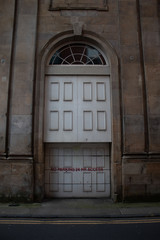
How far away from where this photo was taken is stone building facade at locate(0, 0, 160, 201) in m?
8.54

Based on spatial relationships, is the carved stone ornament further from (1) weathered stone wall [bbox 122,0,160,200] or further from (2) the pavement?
(2) the pavement

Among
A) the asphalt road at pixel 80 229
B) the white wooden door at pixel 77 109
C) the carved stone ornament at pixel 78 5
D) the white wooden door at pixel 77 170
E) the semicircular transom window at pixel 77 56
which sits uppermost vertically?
the carved stone ornament at pixel 78 5

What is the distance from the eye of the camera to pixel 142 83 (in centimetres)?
934

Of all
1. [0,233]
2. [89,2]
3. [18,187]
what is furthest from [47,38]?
[0,233]

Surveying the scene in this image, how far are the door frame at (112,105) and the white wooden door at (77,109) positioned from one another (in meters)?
0.35

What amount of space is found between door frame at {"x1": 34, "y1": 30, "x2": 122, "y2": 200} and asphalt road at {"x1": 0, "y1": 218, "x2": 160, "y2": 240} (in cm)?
225

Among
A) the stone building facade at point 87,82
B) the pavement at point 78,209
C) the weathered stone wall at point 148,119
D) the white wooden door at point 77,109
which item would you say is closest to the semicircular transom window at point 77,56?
the stone building facade at point 87,82

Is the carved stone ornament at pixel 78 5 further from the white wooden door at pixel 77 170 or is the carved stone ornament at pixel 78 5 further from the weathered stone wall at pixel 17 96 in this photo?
the white wooden door at pixel 77 170

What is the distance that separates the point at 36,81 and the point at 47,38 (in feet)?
7.36

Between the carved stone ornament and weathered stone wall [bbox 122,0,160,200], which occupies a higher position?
the carved stone ornament

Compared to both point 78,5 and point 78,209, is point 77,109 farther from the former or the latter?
point 78,5

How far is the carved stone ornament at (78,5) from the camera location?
9875mm

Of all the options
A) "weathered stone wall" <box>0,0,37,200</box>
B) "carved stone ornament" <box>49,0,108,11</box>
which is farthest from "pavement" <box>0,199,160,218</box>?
"carved stone ornament" <box>49,0,108,11</box>

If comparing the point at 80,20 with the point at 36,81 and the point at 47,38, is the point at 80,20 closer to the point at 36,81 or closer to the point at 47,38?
the point at 47,38
